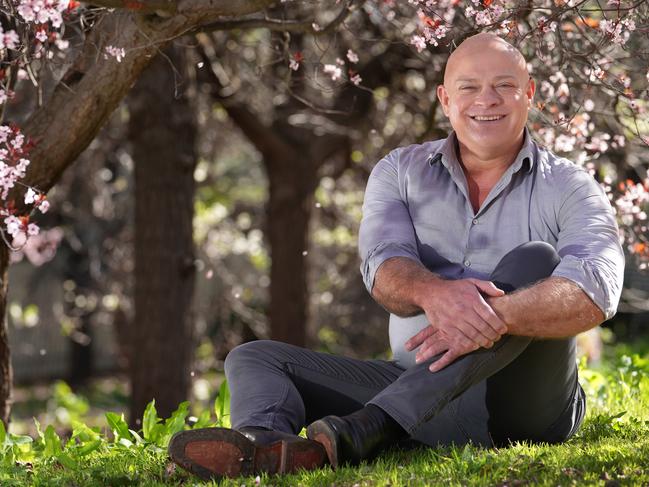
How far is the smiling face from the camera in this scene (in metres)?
3.93

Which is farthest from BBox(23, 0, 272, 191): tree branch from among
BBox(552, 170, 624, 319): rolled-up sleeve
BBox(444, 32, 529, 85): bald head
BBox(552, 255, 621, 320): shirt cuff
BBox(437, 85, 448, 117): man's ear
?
BBox(552, 255, 621, 320): shirt cuff

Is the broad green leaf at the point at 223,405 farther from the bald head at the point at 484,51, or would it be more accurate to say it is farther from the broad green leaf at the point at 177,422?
the bald head at the point at 484,51

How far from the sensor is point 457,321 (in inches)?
134

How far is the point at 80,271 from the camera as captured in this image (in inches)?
525

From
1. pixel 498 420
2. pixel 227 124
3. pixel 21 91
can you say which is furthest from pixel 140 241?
pixel 498 420

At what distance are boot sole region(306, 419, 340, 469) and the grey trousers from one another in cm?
19

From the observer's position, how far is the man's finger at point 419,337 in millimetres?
3553

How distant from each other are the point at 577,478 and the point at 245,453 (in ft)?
3.35

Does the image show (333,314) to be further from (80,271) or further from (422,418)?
(422,418)

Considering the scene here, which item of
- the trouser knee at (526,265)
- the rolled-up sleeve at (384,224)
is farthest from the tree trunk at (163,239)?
the trouser knee at (526,265)

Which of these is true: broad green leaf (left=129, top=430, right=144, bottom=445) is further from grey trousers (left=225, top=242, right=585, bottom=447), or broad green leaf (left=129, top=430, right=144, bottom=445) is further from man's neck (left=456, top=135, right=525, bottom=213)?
man's neck (left=456, top=135, right=525, bottom=213)

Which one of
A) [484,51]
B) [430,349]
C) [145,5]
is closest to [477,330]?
[430,349]

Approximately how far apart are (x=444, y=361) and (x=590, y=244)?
0.66 m

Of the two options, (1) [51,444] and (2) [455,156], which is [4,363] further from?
(2) [455,156]
